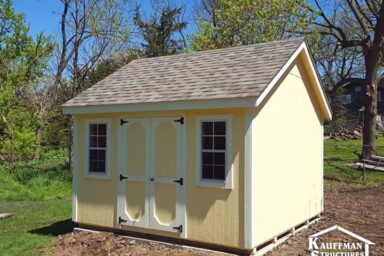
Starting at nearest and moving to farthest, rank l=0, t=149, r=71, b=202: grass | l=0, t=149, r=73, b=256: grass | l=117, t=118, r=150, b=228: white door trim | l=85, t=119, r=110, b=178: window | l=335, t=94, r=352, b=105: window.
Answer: l=117, t=118, r=150, b=228: white door trim, l=0, t=149, r=73, b=256: grass, l=85, t=119, r=110, b=178: window, l=0, t=149, r=71, b=202: grass, l=335, t=94, r=352, b=105: window

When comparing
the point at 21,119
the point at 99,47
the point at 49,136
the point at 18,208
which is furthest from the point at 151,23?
the point at 18,208

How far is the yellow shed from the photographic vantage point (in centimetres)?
732

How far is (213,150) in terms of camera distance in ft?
24.9

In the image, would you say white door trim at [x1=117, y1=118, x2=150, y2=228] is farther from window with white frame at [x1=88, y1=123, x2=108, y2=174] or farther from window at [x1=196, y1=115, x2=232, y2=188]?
window at [x1=196, y1=115, x2=232, y2=188]

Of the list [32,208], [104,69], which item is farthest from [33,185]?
[104,69]

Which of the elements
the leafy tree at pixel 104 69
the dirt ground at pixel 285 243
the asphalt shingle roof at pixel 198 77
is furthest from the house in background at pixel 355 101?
the asphalt shingle roof at pixel 198 77

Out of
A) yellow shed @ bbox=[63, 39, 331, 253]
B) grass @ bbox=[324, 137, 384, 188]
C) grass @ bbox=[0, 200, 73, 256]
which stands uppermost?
yellow shed @ bbox=[63, 39, 331, 253]

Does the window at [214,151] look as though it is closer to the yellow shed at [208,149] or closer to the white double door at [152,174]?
the yellow shed at [208,149]

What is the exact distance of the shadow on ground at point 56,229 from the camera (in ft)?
31.6

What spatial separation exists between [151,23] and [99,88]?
789 inches

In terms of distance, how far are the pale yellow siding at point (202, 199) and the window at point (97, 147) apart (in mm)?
148

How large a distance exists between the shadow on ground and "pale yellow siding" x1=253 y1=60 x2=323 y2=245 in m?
4.66

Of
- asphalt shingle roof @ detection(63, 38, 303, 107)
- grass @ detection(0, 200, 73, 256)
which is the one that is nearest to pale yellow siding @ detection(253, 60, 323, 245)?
asphalt shingle roof @ detection(63, 38, 303, 107)

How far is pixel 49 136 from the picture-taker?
29094 mm
